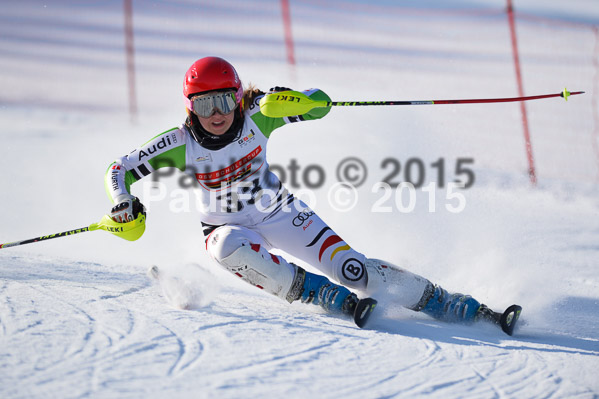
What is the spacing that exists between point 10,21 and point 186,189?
5.29 m

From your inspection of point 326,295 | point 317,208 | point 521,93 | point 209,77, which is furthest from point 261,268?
point 521,93

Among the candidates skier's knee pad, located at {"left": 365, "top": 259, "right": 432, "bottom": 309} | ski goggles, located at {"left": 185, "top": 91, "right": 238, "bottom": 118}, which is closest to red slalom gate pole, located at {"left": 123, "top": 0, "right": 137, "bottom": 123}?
ski goggles, located at {"left": 185, "top": 91, "right": 238, "bottom": 118}

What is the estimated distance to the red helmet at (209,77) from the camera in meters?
2.99

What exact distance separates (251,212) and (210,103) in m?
0.61

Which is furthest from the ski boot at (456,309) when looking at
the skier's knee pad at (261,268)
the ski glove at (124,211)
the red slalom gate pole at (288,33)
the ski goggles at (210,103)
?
the red slalom gate pole at (288,33)

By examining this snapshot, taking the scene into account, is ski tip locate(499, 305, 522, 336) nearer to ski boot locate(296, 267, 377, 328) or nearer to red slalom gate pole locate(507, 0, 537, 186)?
ski boot locate(296, 267, 377, 328)

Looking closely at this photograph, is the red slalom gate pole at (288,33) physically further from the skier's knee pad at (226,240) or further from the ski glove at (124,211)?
the ski glove at (124,211)

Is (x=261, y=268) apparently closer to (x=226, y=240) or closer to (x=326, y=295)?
(x=226, y=240)

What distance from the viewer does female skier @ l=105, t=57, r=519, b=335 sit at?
115 inches

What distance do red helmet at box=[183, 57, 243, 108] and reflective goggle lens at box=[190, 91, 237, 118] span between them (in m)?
0.03

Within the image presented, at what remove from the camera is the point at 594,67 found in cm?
749

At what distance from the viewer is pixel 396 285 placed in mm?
3051

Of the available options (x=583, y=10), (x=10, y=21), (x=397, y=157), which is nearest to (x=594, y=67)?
(x=583, y=10)

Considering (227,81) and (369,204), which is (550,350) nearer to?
(227,81)
